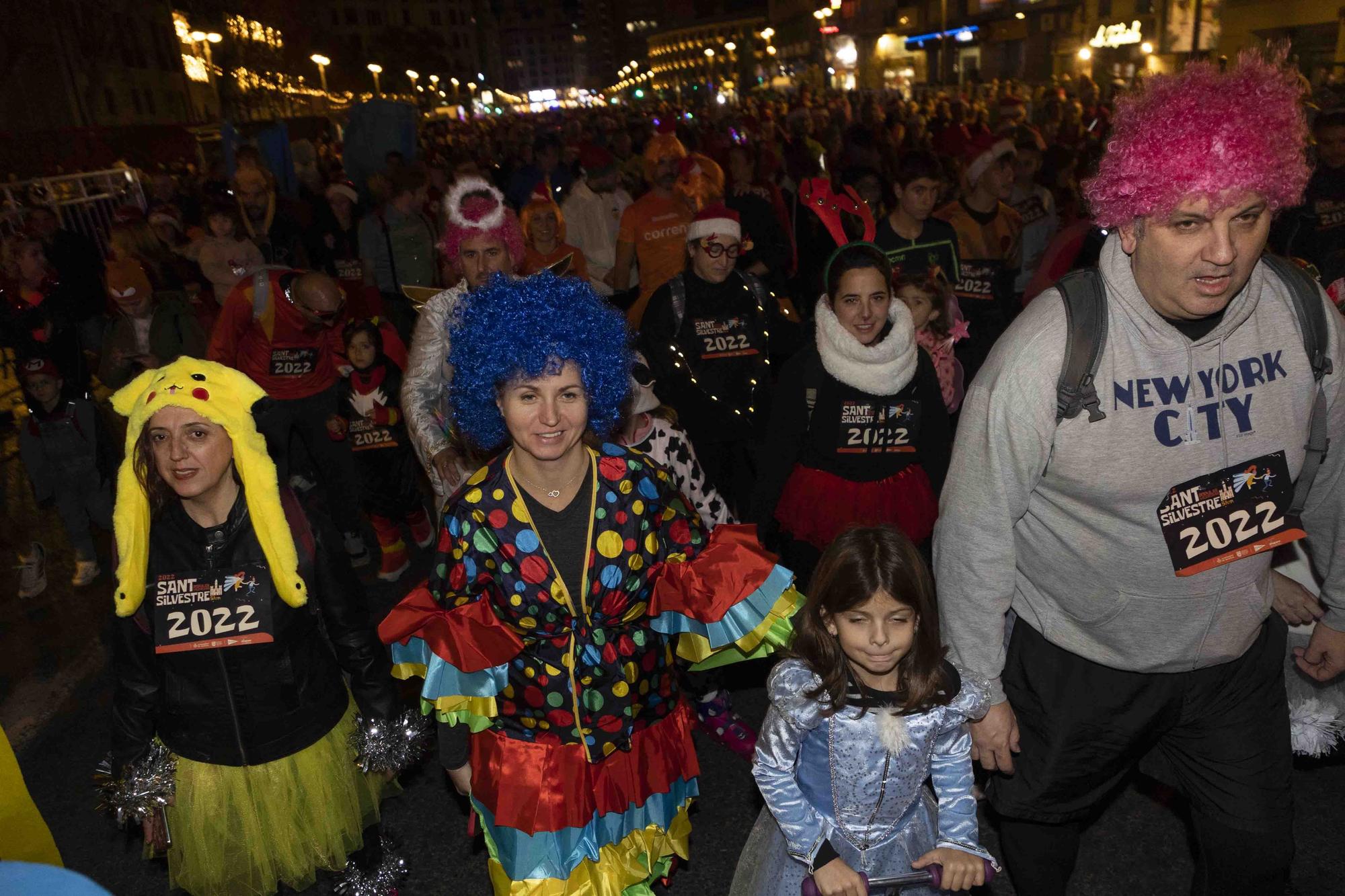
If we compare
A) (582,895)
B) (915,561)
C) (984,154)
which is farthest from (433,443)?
(984,154)

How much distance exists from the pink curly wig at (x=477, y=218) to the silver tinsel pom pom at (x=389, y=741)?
2295mm

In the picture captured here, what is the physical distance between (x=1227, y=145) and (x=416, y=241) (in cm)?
776

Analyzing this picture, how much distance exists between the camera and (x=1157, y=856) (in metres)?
3.48

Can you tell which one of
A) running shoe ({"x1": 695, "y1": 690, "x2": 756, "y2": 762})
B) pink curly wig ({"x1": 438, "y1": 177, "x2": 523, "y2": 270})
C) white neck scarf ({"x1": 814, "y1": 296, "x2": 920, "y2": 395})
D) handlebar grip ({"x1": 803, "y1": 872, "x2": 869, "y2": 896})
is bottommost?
running shoe ({"x1": 695, "y1": 690, "x2": 756, "y2": 762})

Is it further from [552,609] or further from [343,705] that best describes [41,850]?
[552,609]

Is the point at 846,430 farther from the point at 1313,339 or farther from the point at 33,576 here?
the point at 33,576

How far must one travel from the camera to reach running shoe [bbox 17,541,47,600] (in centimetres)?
637

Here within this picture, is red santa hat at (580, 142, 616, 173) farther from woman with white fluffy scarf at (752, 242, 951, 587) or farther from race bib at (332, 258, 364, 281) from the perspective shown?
woman with white fluffy scarf at (752, 242, 951, 587)

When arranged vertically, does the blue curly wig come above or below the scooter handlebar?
above

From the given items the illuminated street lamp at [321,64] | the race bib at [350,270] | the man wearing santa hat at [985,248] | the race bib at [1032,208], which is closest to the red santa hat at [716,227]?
the man wearing santa hat at [985,248]

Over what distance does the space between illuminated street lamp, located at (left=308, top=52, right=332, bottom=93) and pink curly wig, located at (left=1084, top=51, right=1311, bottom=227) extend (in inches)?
2283

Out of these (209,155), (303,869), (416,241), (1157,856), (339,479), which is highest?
(209,155)

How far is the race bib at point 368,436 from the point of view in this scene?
604cm

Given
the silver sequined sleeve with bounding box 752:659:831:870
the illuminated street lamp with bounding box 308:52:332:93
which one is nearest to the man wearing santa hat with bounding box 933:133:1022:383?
the silver sequined sleeve with bounding box 752:659:831:870
